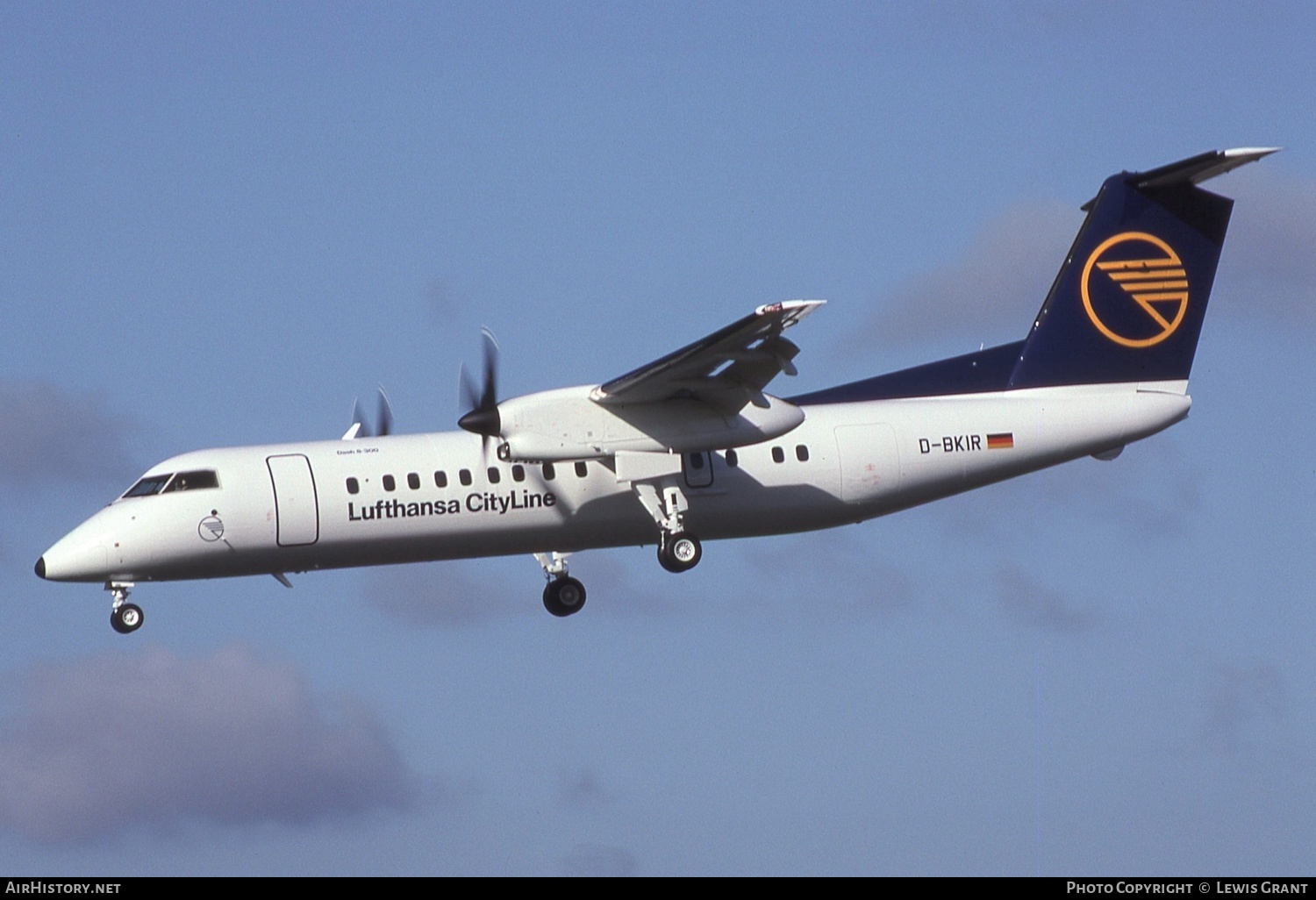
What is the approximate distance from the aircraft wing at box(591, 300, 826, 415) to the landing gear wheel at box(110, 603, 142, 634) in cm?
672

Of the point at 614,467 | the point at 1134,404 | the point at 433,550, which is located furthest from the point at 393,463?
the point at 1134,404

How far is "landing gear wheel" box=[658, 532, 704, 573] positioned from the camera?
25766 millimetres

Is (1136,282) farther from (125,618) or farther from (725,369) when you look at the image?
(125,618)

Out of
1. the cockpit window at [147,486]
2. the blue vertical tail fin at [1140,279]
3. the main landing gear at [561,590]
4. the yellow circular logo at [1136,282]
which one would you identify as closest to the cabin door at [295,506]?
the cockpit window at [147,486]

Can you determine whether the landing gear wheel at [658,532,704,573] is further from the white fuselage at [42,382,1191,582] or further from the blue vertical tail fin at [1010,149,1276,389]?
the blue vertical tail fin at [1010,149,1276,389]

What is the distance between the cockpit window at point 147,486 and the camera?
25.2 meters

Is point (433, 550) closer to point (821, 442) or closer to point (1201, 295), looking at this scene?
point (821, 442)

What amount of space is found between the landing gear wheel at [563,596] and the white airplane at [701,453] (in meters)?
0.03

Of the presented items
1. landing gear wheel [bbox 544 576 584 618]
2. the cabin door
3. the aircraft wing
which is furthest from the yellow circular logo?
the cabin door

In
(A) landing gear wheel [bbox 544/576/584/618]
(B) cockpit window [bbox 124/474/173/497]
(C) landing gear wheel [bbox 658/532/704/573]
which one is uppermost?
(B) cockpit window [bbox 124/474/173/497]

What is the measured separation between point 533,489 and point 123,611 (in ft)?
18.5

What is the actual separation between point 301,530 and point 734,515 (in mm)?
5842

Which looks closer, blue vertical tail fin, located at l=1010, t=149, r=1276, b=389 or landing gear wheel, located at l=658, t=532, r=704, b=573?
landing gear wheel, located at l=658, t=532, r=704, b=573

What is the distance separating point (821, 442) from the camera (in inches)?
1041
